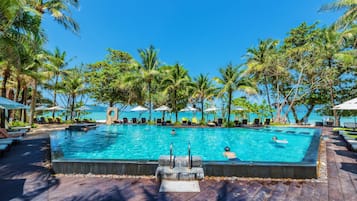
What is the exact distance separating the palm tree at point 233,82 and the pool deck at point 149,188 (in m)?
12.4

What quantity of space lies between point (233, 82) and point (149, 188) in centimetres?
1482

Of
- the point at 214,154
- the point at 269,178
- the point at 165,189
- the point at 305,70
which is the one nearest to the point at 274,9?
the point at 305,70

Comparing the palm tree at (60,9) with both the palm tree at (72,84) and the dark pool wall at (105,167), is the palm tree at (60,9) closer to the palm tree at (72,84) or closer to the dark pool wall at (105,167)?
the dark pool wall at (105,167)

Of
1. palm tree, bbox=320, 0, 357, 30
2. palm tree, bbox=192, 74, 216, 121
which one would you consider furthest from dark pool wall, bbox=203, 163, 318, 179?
palm tree, bbox=192, 74, 216, 121

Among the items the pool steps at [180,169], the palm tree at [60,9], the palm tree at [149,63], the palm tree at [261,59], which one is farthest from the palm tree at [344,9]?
the palm tree at [149,63]

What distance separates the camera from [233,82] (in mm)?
16656

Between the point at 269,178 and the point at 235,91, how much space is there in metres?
13.6

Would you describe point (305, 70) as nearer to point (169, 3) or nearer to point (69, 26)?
point (169, 3)

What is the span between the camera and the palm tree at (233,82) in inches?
648

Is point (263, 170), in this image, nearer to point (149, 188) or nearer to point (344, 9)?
point (149, 188)

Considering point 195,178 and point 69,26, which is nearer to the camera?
point 195,178

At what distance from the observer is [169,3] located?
21500 mm

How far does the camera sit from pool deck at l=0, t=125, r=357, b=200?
307 cm

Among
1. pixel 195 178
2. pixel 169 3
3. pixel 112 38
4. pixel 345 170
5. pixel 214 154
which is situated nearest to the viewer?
pixel 195 178
